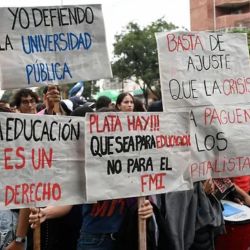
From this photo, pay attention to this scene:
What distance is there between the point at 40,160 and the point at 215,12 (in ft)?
152

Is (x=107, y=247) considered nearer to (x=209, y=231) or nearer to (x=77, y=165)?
(x=77, y=165)

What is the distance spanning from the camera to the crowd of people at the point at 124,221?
126 inches

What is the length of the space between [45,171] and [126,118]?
0.58m

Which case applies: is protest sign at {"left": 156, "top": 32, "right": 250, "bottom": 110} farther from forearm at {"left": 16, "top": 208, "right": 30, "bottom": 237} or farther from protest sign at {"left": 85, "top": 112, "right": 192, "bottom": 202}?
forearm at {"left": 16, "top": 208, "right": 30, "bottom": 237}

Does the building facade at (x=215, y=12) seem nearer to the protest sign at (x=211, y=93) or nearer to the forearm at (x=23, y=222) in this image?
the protest sign at (x=211, y=93)

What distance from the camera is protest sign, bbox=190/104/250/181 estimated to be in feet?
11.5

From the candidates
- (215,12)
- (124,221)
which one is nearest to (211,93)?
(124,221)

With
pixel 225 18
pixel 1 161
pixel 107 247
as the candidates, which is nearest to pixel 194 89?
pixel 107 247

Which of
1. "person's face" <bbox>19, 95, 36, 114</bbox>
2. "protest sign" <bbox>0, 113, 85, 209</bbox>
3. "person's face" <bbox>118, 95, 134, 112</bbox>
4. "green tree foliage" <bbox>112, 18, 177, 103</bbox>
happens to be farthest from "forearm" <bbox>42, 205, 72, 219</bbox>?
"green tree foliage" <bbox>112, 18, 177, 103</bbox>

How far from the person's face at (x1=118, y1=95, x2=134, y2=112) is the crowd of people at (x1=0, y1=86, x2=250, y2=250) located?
883 millimetres

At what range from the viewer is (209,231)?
3.69 meters

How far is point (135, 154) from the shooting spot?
3.17m

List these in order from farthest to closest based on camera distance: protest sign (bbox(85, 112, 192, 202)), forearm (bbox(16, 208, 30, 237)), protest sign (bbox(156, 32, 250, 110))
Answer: protest sign (bbox(156, 32, 250, 110)), forearm (bbox(16, 208, 30, 237)), protest sign (bbox(85, 112, 192, 202))

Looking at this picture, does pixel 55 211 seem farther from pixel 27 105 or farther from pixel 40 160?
pixel 27 105
